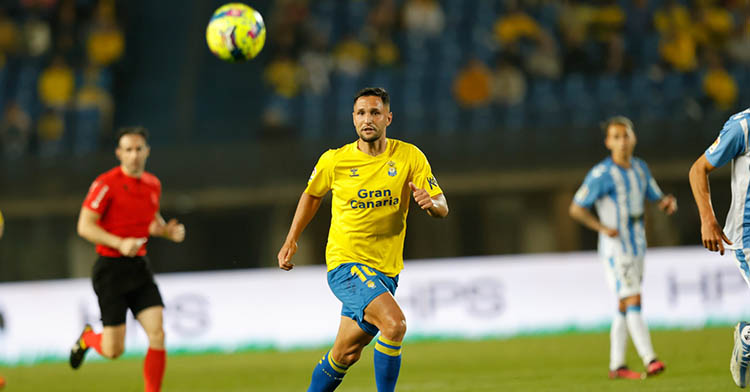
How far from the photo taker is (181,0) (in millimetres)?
21922

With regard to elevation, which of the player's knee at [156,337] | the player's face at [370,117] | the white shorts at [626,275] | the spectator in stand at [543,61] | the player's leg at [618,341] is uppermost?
the spectator in stand at [543,61]

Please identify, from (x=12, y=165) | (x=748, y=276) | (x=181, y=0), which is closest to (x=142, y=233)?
(x=748, y=276)

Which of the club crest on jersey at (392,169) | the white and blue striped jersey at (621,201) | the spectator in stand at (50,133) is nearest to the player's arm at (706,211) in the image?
the club crest on jersey at (392,169)

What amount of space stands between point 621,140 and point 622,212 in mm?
652

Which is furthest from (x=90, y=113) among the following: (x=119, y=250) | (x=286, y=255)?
(x=286, y=255)

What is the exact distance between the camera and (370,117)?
6121 mm

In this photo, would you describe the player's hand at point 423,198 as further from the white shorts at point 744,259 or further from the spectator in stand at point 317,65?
the spectator in stand at point 317,65

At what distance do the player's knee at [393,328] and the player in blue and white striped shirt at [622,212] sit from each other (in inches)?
130

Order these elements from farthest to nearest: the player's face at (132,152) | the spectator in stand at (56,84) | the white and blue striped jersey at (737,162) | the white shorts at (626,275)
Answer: the spectator in stand at (56,84) < the white shorts at (626,275) < the player's face at (132,152) < the white and blue striped jersey at (737,162)

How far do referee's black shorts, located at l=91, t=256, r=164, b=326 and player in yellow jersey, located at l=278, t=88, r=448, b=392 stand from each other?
1.96m

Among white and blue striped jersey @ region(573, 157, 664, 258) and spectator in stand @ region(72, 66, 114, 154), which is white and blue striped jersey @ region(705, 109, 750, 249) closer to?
white and blue striped jersey @ region(573, 157, 664, 258)

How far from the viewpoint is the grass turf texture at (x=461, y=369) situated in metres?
8.37

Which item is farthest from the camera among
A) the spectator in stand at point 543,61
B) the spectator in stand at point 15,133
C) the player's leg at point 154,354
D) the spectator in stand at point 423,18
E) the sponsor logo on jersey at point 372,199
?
the spectator in stand at point 423,18

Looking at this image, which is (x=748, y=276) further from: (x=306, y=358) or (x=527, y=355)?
(x=306, y=358)
